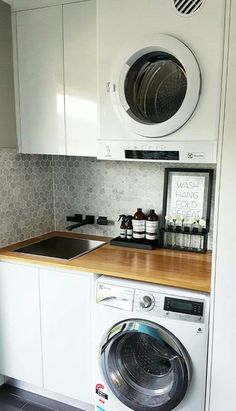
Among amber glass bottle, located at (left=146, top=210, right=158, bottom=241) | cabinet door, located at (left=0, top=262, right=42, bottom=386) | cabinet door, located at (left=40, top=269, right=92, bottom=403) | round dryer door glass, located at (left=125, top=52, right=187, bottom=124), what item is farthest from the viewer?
amber glass bottle, located at (left=146, top=210, right=158, bottom=241)

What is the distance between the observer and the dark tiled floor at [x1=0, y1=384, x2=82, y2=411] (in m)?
2.14

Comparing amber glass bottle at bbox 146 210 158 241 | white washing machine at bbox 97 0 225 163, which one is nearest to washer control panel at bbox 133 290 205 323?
amber glass bottle at bbox 146 210 158 241

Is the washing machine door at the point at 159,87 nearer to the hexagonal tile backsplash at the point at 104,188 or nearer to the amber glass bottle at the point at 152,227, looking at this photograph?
the hexagonal tile backsplash at the point at 104,188

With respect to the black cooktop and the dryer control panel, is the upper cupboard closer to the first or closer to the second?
the black cooktop

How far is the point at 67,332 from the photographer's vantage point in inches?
77.8

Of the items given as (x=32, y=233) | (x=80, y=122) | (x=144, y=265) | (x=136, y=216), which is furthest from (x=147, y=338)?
(x=80, y=122)

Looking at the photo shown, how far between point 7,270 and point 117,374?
87 centimetres

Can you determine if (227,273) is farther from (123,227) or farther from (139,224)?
(123,227)

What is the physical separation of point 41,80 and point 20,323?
4.86ft

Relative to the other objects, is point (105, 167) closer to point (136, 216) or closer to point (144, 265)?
point (136, 216)

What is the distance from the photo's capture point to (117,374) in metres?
1.83

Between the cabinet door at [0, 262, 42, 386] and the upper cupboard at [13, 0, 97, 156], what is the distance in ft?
2.57

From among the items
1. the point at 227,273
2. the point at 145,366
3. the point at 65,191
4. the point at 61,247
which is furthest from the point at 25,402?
the point at 227,273

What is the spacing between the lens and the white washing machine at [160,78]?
5.10 ft
